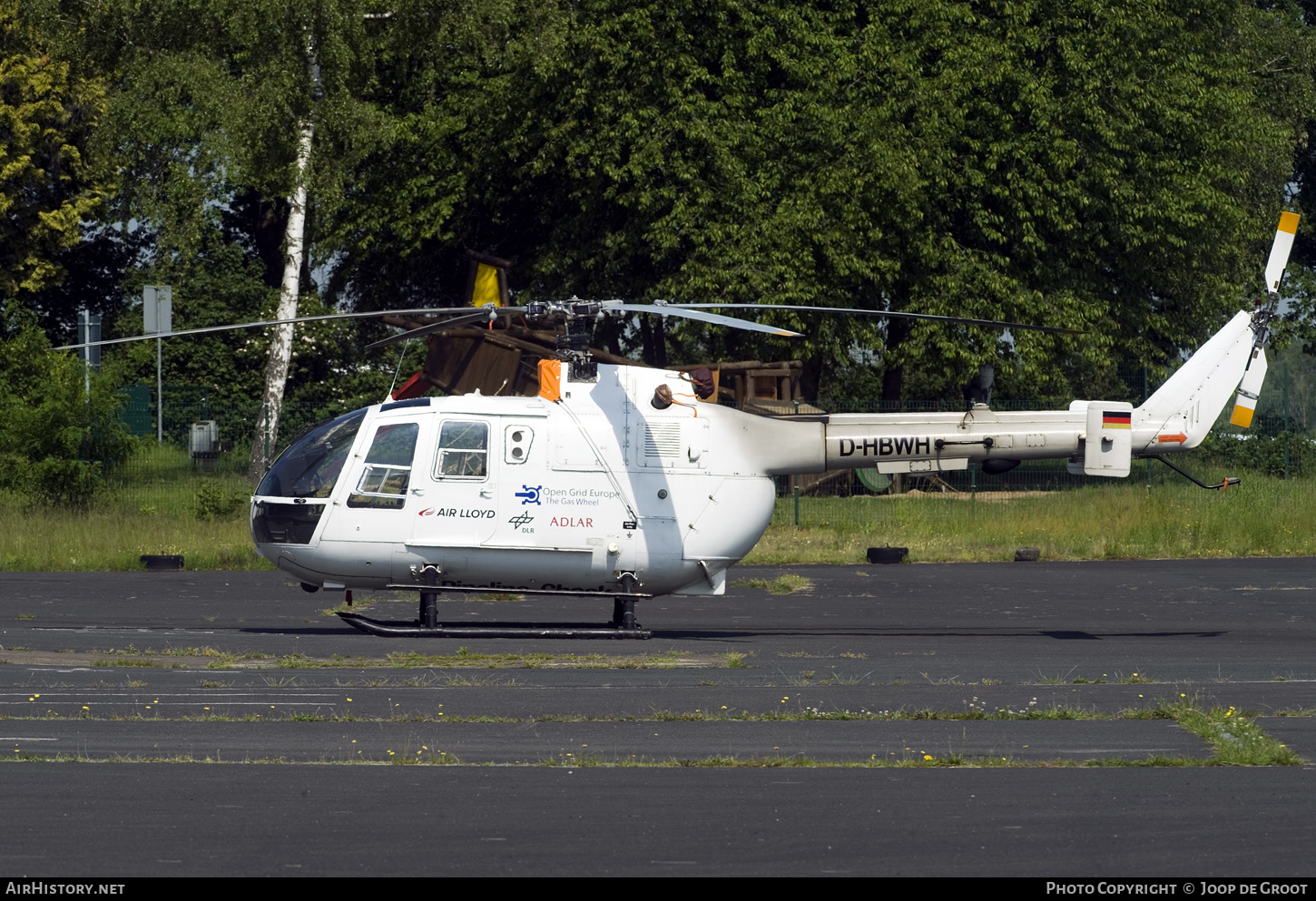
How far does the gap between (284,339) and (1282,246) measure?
2095 centimetres

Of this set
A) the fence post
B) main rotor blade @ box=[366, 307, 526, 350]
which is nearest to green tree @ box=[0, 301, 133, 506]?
main rotor blade @ box=[366, 307, 526, 350]

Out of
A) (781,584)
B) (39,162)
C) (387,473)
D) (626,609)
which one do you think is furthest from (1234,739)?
(39,162)

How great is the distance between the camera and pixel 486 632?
15391 millimetres

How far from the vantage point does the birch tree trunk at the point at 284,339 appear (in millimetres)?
Answer: 28781

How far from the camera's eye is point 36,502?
26.5m

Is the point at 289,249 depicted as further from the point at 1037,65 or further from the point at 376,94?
the point at 1037,65

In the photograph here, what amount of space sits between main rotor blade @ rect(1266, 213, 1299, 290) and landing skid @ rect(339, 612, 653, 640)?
803 cm

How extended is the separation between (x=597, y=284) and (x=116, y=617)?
20.7 m

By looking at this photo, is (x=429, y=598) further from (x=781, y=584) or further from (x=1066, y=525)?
(x=1066, y=525)

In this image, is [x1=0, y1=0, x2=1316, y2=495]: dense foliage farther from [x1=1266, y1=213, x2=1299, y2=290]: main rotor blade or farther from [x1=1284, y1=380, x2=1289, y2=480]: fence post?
[x1=1266, y1=213, x2=1299, y2=290]: main rotor blade

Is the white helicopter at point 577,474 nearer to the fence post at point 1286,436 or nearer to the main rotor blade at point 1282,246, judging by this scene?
the main rotor blade at point 1282,246

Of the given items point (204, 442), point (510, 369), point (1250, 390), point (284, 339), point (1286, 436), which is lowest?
point (204, 442)

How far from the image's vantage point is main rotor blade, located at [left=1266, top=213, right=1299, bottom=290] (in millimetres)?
16016
